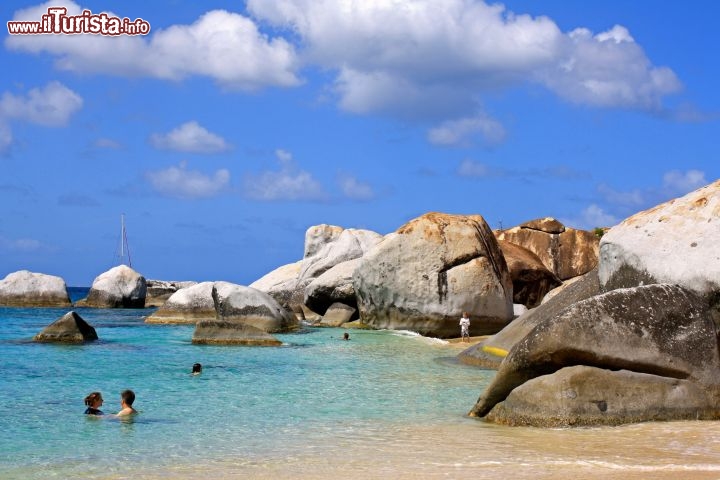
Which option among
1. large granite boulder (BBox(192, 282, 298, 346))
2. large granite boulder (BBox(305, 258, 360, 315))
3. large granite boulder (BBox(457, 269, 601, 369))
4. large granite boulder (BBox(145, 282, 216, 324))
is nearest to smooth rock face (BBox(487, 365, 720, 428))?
large granite boulder (BBox(457, 269, 601, 369))

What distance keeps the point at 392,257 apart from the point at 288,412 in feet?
57.4

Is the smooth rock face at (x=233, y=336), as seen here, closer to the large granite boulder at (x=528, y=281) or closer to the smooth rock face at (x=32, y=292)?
the large granite boulder at (x=528, y=281)

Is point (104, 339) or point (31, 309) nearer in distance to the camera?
point (104, 339)

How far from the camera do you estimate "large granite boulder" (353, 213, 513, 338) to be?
2962 centimetres

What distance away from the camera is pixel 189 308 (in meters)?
37.0

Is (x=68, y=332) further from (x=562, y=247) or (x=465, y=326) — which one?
(x=562, y=247)

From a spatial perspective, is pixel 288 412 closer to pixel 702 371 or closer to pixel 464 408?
pixel 464 408

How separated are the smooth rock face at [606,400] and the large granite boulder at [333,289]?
24.6m

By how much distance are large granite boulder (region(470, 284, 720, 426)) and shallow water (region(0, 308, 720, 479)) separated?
13.4 inches

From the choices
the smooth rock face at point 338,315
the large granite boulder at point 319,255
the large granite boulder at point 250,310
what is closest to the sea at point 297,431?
the large granite boulder at point 250,310

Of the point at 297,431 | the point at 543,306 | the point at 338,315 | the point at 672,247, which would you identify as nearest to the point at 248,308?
the point at 338,315

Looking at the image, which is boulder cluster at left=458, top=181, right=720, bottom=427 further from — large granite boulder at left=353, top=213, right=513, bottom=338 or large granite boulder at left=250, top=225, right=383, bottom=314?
large granite boulder at left=250, top=225, right=383, bottom=314

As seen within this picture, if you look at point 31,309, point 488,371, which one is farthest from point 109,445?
point 31,309

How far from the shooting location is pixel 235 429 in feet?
40.4
